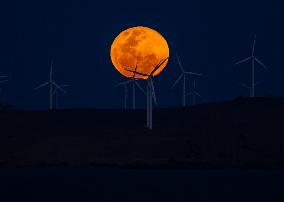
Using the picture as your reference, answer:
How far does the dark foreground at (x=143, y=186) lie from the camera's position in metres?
75.7

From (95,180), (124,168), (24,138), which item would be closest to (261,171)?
(124,168)

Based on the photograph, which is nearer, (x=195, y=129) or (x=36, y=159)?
(x=36, y=159)

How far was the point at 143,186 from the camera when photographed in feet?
293

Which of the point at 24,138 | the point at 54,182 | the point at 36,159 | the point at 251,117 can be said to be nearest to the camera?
the point at 54,182

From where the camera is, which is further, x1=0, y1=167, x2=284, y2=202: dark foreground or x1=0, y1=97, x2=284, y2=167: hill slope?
x1=0, y1=97, x2=284, y2=167: hill slope

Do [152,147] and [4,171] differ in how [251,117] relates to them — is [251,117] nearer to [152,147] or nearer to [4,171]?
[152,147]

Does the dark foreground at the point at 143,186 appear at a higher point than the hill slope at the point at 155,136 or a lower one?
lower

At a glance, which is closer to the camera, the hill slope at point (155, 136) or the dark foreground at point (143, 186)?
the dark foreground at point (143, 186)

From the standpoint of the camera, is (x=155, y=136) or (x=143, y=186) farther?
(x=155, y=136)

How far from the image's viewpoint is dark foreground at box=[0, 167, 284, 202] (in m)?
75.7

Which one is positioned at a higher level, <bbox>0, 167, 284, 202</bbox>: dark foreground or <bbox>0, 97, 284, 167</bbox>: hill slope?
<bbox>0, 97, 284, 167</bbox>: hill slope

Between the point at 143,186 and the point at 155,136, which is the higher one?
the point at 155,136

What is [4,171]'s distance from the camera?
383 ft

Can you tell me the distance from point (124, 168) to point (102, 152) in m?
11.7
